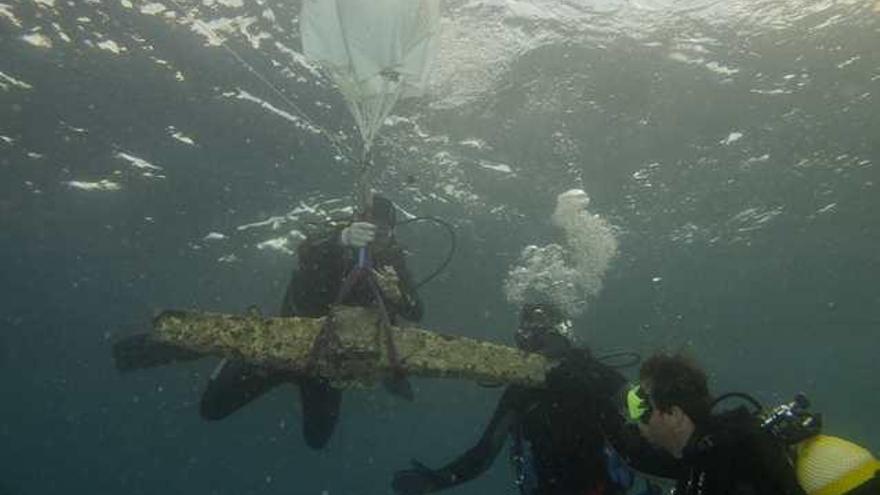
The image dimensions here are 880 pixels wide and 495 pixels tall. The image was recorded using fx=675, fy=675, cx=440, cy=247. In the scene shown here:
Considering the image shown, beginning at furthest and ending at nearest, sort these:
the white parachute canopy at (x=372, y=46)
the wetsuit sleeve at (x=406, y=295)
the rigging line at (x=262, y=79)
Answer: the rigging line at (x=262, y=79), the wetsuit sleeve at (x=406, y=295), the white parachute canopy at (x=372, y=46)

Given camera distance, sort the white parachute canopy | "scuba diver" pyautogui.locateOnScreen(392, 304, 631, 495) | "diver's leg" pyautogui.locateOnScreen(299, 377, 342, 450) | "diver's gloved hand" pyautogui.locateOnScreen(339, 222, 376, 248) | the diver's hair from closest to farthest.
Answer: the diver's hair < "diver's gloved hand" pyautogui.locateOnScreen(339, 222, 376, 248) < the white parachute canopy < "scuba diver" pyautogui.locateOnScreen(392, 304, 631, 495) < "diver's leg" pyautogui.locateOnScreen(299, 377, 342, 450)

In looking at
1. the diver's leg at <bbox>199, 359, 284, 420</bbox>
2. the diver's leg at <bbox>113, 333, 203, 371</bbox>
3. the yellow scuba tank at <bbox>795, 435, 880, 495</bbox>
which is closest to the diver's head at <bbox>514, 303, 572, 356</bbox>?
the yellow scuba tank at <bbox>795, 435, 880, 495</bbox>

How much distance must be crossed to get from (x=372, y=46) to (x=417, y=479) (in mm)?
4221

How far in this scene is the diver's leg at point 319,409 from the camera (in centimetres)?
918

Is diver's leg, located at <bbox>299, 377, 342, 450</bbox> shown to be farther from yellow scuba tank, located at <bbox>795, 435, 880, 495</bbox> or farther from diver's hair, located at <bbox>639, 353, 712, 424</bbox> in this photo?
yellow scuba tank, located at <bbox>795, 435, 880, 495</bbox>

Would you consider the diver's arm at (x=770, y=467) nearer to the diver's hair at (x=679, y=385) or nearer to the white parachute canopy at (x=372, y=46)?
the diver's hair at (x=679, y=385)

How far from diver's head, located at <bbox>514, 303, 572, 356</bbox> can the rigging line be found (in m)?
6.34

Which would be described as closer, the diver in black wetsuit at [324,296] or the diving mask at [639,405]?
the diving mask at [639,405]

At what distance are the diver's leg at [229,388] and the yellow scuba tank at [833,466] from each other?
6.16 meters

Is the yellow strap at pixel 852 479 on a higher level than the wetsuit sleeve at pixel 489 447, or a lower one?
higher

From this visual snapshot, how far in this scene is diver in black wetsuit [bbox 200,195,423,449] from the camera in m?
6.11

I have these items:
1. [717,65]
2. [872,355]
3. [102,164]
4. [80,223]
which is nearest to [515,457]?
[717,65]

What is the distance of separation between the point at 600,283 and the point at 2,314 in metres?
26.9

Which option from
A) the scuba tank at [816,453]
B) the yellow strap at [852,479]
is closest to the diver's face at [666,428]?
the scuba tank at [816,453]
